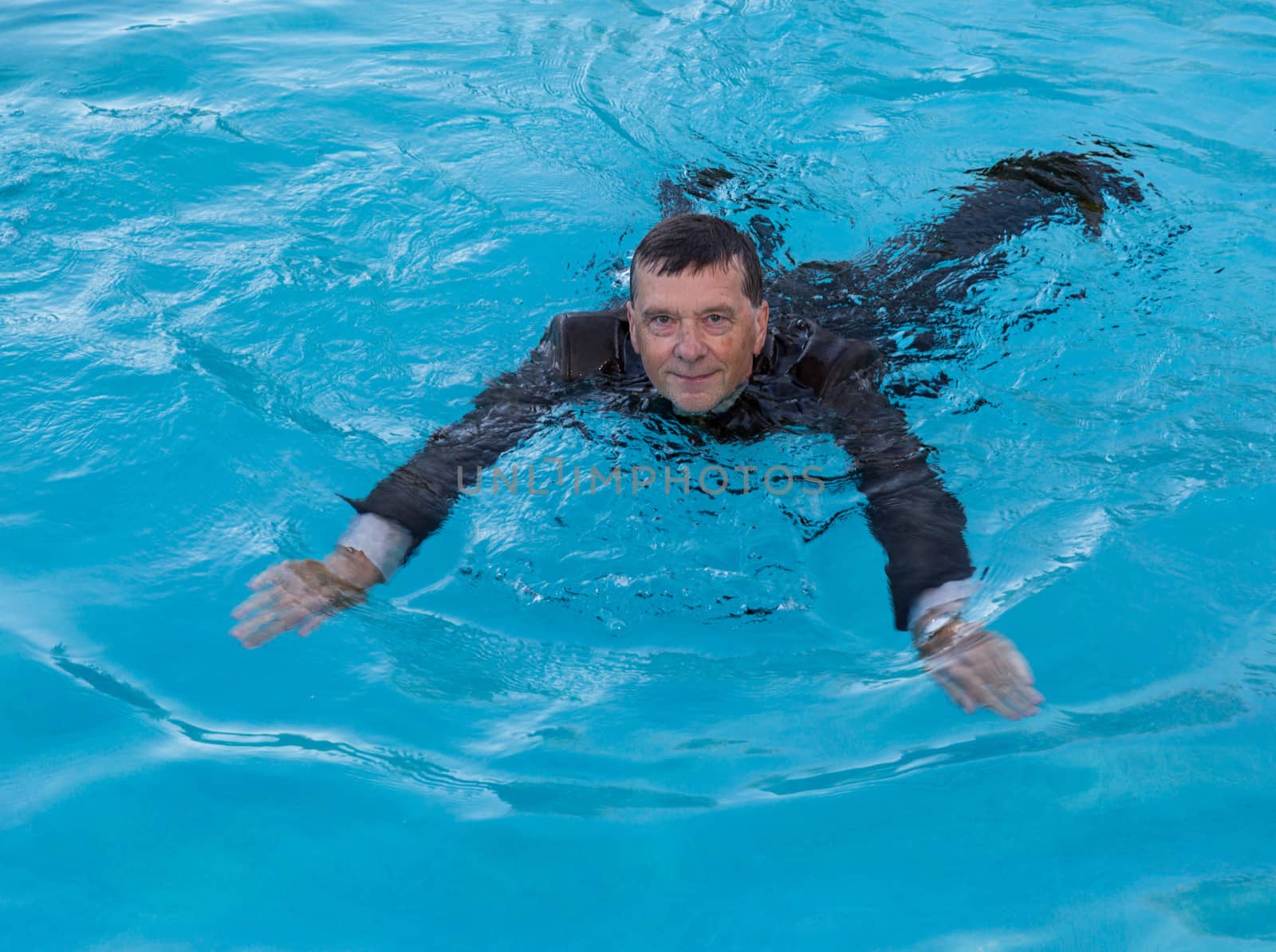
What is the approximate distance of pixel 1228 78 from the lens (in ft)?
25.5

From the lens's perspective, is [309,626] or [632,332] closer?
Result: [309,626]

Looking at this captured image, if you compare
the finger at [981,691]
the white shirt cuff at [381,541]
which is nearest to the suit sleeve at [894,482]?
the finger at [981,691]

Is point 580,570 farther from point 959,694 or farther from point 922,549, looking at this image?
point 959,694

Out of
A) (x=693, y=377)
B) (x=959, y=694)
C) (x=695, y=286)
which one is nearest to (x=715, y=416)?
(x=693, y=377)

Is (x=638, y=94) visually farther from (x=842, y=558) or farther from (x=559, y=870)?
(x=559, y=870)

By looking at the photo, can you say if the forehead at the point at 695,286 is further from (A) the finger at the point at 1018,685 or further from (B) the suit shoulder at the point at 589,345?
(A) the finger at the point at 1018,685

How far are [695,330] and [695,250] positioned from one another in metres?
0.28

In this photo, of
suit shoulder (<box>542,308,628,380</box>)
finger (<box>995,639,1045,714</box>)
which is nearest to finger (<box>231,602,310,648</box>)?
suit shoulder (<box>542,308,628,380</box>)

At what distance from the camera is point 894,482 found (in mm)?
4035

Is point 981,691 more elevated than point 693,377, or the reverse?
point 693,377

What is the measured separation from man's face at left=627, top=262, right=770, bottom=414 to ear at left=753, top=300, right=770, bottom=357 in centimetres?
5

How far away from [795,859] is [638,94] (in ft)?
18.3

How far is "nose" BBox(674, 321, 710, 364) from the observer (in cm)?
410

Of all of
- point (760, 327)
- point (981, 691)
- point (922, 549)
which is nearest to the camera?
point (981, 691)
